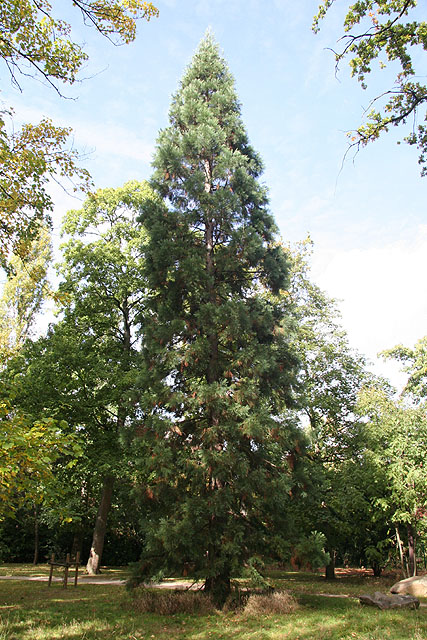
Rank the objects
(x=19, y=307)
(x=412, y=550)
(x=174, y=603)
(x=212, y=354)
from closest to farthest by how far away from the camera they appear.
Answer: (x=174, y=603), (x=212, y=354), (x=412, y=550), (x=19, y=307)

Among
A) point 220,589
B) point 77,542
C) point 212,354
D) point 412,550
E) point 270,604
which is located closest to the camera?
point 270,604

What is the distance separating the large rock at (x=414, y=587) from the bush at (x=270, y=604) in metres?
4.84

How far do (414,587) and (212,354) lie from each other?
8.35 m

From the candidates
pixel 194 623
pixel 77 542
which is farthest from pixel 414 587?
pixel 77 542

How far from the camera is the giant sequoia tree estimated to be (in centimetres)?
895

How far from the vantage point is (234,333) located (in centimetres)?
1021

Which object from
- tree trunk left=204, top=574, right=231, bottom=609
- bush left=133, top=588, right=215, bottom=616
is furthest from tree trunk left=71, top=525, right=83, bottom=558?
tree trunk left=204, top=574, right=231, bottom=609

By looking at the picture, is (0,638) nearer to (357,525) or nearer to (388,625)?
(388,625)

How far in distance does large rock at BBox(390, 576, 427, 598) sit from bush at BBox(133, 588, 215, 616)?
6249mm

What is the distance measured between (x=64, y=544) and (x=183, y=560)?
15.7 metres

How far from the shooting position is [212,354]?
10875mm

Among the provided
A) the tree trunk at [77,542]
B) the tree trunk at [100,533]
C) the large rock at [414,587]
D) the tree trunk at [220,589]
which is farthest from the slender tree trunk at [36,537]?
the large rock at [414,587]

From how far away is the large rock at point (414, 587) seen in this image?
11.3m

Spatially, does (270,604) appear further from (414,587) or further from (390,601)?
(414,587)
